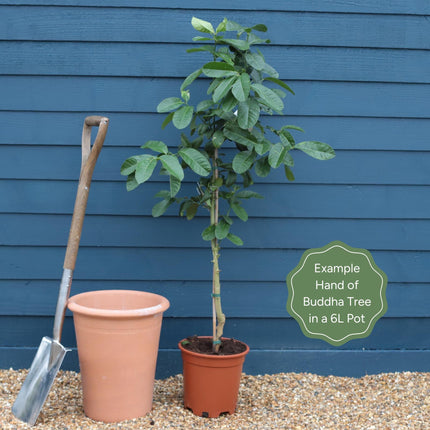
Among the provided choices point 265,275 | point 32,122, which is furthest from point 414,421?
point 32,122

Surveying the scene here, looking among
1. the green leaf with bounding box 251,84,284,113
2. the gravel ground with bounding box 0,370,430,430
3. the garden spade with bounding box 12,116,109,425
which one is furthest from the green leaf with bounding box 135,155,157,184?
the gravel ground with bounding box 0,370,430,430

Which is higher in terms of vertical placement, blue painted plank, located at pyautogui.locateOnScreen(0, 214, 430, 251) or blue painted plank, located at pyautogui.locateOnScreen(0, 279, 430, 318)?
blue painted plank, located at pyautogui.locateOnScreen(0, 214, 430, 251)

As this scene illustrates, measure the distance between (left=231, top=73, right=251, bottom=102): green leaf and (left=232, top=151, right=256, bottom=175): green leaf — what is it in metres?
0.27

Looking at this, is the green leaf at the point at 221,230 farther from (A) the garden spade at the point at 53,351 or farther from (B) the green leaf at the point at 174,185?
(A) the garden spade at the point at 53,351

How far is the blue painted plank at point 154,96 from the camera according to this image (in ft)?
7.66

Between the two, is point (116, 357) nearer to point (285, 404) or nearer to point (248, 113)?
point (285, 404)

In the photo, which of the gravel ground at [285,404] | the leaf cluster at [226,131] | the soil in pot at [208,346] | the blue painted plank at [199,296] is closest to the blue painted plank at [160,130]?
the leaf cluster at [226,131]

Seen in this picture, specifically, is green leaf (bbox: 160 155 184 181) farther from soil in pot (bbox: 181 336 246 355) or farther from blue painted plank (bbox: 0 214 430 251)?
soil in pot (bbox: 181 336 246 355)

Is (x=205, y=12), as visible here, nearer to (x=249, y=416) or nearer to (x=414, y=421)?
(x=249, y=416)

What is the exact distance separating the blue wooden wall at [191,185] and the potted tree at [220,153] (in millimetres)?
265

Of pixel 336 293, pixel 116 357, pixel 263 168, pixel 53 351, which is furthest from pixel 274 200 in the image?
pixel 53 351

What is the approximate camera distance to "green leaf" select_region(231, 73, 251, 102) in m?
1.84

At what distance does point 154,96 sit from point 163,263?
29.9 inches

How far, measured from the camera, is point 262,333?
2494mm
